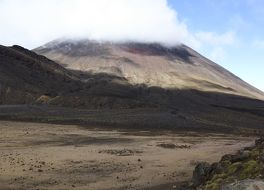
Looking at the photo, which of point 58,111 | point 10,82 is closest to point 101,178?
point 58,111

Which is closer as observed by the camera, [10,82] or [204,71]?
[10,82]

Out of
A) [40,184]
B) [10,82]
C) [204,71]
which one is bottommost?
[40,184]

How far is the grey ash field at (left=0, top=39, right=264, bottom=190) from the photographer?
26531 millimetres

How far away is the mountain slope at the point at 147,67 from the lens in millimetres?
150875

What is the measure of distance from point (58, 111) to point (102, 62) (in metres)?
98.9

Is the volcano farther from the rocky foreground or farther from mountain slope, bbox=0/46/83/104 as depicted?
the rocky foreground

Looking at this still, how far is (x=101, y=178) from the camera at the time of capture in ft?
81.8

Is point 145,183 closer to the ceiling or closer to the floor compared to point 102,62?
closer to the floor

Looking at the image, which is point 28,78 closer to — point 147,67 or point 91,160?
point 147,67

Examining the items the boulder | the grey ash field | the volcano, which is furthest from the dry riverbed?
the volcano

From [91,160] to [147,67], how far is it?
14026cm

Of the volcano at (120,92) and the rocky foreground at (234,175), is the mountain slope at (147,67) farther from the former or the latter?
the rocky foreground at (234,175)

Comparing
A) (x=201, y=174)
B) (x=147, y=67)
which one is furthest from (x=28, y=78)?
(x=201, y=174)

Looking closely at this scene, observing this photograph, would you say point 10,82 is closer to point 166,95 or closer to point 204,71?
point 166,95
